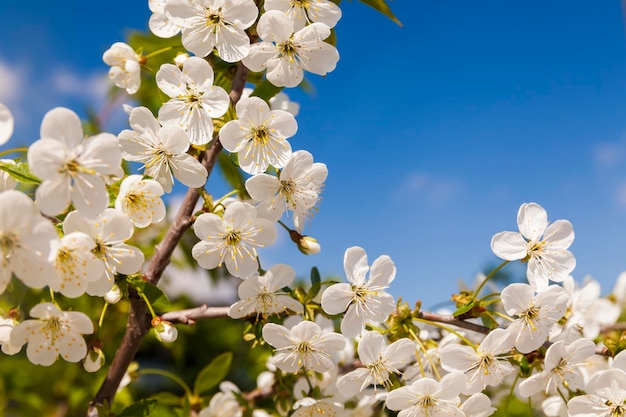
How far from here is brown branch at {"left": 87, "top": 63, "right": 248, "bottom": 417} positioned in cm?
115

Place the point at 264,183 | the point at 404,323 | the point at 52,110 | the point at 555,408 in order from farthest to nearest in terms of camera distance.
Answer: the point at 555,408 < the point at 404,323 < the point at 264,183 < the point at 52,110

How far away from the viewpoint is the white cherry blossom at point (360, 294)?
1084 millimetres

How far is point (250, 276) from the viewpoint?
109cm

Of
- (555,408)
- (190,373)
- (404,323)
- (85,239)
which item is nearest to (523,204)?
(404,323)

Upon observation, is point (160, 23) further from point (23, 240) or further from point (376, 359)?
point (376, 359)

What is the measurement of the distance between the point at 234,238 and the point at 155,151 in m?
0.21

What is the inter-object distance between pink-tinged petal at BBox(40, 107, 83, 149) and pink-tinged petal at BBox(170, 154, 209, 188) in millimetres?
197

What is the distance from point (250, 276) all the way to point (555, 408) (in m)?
0.79

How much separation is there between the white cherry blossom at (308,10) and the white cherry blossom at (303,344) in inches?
21.6

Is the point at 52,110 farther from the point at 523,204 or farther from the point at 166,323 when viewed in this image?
the point at 523,204

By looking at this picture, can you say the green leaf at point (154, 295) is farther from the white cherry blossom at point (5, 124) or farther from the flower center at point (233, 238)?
the white cherry blossom at point (5, 124)

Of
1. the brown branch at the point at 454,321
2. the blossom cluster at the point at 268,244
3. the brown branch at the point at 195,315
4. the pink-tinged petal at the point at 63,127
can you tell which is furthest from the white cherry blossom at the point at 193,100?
the brown branch at the point at 454,321

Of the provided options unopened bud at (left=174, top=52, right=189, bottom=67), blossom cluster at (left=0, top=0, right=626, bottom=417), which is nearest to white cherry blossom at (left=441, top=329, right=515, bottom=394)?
blossom cluster at (left=0, top=0, right=626, bottom=417)

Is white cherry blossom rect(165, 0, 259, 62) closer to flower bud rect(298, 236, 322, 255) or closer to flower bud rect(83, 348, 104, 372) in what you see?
flower bud rect(298, 236, 322, 255)
